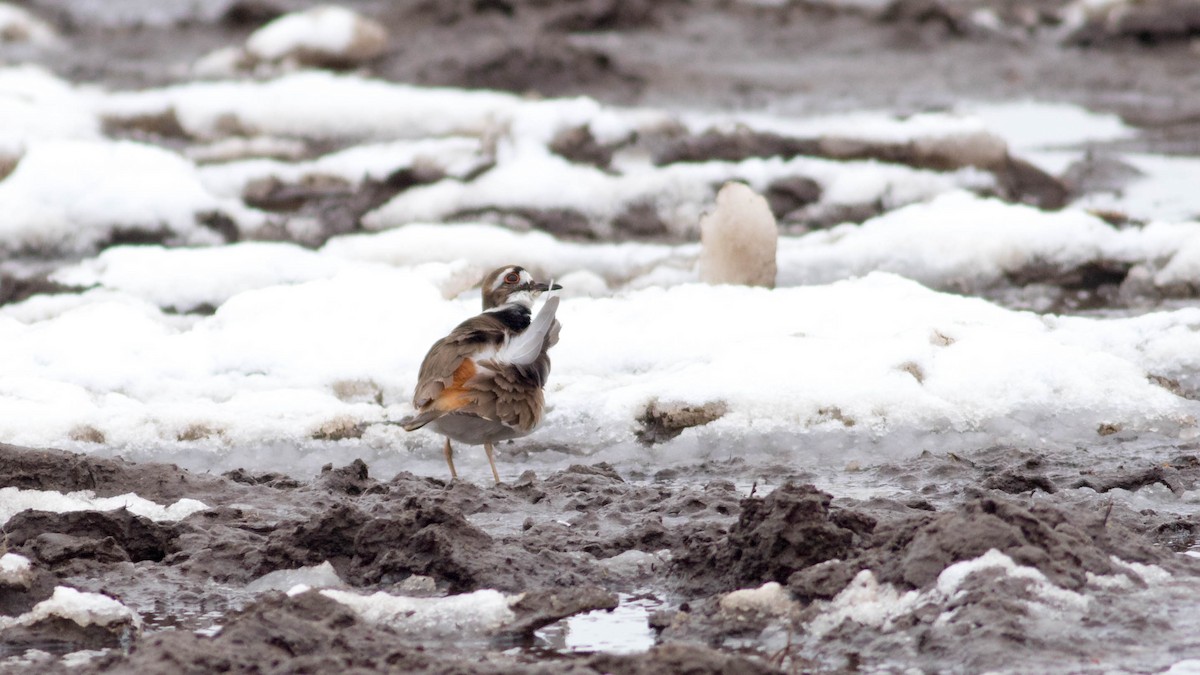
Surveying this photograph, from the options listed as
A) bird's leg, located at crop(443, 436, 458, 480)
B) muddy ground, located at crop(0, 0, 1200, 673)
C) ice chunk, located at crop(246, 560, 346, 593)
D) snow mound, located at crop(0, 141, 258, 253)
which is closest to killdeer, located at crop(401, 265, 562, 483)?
bird's leg, located at crop(443, 436, 458, 480)

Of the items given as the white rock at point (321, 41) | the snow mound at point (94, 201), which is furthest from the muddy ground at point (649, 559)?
the white rock at point (321, 41)

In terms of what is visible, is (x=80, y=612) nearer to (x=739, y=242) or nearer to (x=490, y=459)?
(x=490, y=459)

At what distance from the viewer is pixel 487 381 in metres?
6.07

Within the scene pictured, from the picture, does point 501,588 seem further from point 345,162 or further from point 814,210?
point 345,162

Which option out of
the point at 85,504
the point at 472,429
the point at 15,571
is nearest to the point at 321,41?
the point at 472,429

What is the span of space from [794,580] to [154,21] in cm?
2736

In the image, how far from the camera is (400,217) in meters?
12.4

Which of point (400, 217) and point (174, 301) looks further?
point (400, 217)

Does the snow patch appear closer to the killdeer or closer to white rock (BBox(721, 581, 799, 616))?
white rock (BBox(721, 581, 799, 616))

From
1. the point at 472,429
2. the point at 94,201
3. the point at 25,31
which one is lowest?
the point at 472,429

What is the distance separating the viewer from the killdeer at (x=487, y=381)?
602 cm

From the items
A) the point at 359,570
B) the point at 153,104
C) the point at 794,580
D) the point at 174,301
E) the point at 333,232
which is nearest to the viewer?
the point at 794,580

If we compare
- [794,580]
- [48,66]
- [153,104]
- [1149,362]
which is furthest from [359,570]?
[48,66]

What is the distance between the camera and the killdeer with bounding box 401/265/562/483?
6023 mm
